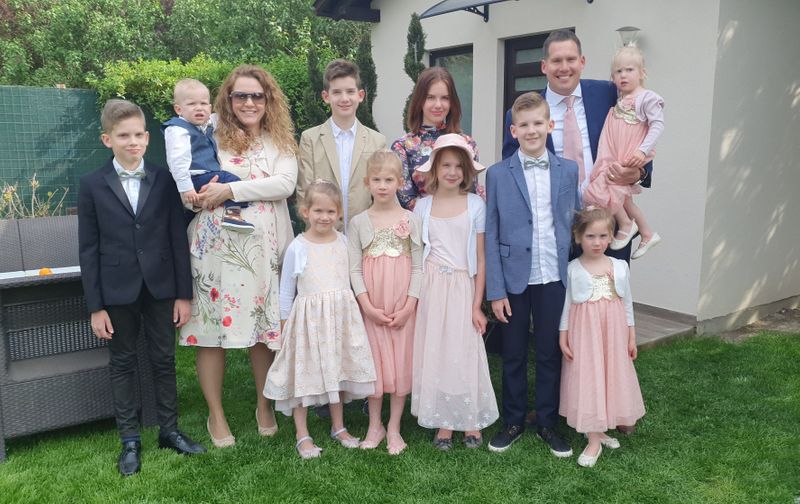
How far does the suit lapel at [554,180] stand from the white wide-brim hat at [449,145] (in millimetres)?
371

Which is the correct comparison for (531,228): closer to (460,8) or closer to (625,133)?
(625,133)

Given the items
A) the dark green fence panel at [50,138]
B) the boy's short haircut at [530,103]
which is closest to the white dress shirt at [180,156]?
the boy's short haircut at [530,103]

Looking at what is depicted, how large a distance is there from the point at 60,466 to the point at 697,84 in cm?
509

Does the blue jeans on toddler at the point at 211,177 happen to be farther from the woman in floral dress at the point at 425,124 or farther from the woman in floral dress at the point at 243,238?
the woman in floral dress at the point at 425,124

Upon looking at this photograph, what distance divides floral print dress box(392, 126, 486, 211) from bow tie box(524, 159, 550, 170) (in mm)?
361

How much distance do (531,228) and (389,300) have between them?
79cm

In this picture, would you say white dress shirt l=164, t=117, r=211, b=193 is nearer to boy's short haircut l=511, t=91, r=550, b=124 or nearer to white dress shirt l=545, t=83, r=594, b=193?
boy's short haircut l=511, t=91, r=550, b=124

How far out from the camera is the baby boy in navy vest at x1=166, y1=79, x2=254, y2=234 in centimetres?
304

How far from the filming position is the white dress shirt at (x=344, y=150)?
11.5ft

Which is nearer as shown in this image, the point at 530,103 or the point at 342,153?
the point at 530,103

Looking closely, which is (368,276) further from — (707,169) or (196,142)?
(707,169)

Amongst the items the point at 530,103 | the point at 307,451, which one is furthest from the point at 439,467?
the point at 530,103

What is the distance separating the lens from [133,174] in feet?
10.0

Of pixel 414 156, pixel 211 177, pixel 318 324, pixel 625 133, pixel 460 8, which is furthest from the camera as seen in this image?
pixel 460 8
